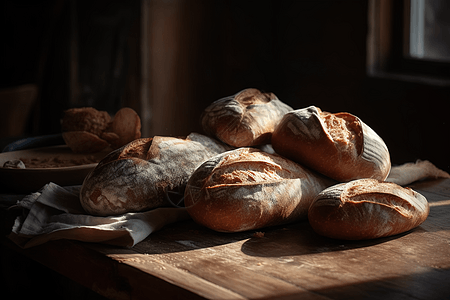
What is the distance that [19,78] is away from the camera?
12.9 feet

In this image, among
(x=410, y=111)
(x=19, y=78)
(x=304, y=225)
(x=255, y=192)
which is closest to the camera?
(x=255, y=192)

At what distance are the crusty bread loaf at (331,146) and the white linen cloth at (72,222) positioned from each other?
12.6 inches

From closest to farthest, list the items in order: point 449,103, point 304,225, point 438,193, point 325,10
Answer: point 304,225, point 438,193, point 449,103, point 325,10

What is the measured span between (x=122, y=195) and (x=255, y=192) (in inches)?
12.0

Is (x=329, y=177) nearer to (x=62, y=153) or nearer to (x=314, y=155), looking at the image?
(x=314, y=155)

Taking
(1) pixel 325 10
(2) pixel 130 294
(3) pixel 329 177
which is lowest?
(2) pixel 130 294

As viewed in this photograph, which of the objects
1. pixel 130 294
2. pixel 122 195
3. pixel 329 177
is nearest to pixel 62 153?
pixel 122 195

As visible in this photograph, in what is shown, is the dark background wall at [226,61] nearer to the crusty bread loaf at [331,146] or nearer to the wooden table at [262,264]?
the crusty bread loaf at [331,146]

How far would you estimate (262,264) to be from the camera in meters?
0.92

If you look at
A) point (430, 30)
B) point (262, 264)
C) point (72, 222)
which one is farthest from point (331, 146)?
point (430, 30)

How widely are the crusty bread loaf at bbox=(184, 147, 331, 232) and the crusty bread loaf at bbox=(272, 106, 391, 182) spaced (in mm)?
49

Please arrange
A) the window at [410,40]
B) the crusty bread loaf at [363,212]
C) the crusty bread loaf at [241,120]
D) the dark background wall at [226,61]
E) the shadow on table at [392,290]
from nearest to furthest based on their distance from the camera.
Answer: the shadow on table at [392,290] < the crusty bread loaf at [363,212] < the crusty bread loaf at [241,120] < the window at [410,40] < the dark background wall at [226,61]

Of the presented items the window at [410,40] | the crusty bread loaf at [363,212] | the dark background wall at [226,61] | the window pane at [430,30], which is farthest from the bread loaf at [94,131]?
the window pane at [430,30]

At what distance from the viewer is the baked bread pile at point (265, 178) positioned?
1.04 meters
